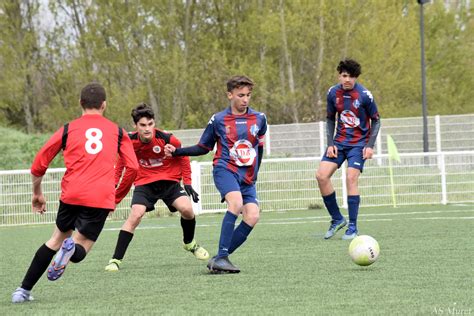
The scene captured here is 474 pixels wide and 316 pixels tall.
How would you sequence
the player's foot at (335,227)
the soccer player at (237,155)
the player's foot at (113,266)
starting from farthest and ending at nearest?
the player's foot at (335,227) → the player's foot at (113,266) → the soccer player at (237,155)

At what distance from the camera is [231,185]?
28.9 ft

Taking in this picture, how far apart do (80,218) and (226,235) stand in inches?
68.8

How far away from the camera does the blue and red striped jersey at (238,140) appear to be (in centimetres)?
891

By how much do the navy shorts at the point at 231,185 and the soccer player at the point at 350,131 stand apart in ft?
8.97

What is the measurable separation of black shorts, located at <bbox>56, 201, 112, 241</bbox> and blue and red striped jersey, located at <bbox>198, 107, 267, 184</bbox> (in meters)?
1.87

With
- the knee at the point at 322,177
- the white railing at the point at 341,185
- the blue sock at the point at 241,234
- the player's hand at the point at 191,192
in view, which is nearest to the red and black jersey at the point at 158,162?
the player's hand at the point at 191,192

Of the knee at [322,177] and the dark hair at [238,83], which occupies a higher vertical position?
the dark hair at [238,83]

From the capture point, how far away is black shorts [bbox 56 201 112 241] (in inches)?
286

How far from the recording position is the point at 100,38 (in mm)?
32500

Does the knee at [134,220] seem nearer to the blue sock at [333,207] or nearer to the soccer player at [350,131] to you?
the soccer player at [350,131]

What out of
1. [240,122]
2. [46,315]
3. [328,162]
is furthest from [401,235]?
[46,315]

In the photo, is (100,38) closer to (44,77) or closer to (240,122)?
(44,77)

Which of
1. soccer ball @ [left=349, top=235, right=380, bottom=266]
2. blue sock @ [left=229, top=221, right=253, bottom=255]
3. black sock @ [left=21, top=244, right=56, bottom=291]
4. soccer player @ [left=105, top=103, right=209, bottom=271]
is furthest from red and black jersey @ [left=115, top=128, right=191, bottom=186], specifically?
black sock @ [left=21, top=244, right=56, bottom=291]

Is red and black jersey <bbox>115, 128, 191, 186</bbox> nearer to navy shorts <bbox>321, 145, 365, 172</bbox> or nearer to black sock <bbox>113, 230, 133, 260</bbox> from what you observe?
black sock <bbox>113, 230, 133, 260</bbox>
